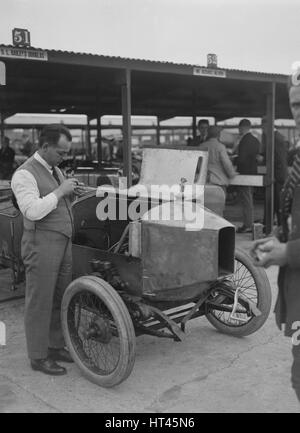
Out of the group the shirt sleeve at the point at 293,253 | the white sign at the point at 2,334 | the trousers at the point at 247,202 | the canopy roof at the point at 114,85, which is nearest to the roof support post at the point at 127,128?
the canopy roof at the point at 114,85

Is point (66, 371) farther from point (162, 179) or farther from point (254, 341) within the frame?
point (162, 179)

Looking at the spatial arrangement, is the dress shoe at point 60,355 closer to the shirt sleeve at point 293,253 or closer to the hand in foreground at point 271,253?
the hand in foreground at point 271,253

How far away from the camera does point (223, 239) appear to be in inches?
148

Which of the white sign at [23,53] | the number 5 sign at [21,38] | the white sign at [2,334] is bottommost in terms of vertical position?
the white sign at [2,334]

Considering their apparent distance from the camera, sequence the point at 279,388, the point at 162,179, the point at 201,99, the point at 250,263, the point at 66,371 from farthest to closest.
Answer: the point at 201,99
the point at 162,179
the point at 250,263
the point at 66,371
the point at 279,388

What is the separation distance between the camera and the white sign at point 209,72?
25.3 ft

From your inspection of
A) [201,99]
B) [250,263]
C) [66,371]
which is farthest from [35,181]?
[201,99]

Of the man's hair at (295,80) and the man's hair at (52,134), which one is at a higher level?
the man's hair at (295,80)

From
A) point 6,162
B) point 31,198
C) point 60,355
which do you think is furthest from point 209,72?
point 6,162

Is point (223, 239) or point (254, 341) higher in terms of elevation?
point (223, 239)

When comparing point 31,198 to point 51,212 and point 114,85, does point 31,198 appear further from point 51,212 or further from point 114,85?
point 114,85

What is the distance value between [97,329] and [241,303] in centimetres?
111

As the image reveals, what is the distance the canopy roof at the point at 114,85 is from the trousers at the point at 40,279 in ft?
10.5

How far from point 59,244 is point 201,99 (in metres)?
10.9
